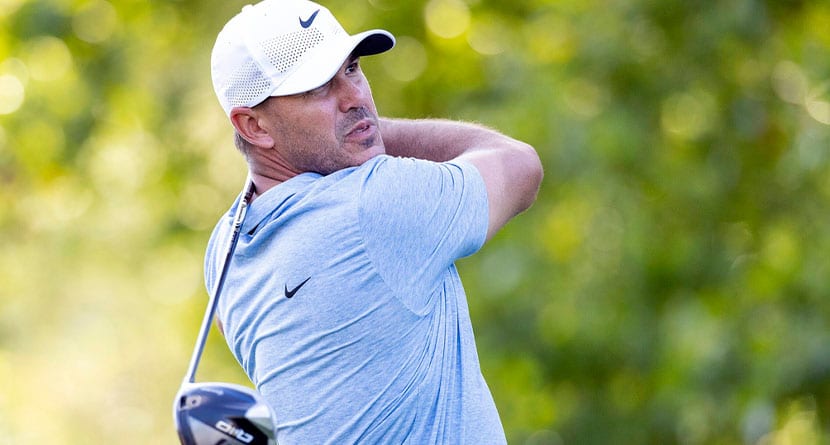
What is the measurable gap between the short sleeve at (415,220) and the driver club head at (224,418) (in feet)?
1.60

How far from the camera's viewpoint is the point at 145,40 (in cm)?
938

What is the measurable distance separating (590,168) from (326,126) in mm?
4661

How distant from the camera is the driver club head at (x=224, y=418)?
94.8 inches

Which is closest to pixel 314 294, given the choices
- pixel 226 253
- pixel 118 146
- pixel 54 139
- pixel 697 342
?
pixel 226 253

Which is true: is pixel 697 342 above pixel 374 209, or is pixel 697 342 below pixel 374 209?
below

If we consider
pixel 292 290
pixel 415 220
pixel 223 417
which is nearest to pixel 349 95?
pixel 415 220

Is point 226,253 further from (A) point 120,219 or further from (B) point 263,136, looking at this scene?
(A) point 120,219

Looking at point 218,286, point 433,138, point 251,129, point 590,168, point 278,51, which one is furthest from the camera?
point 590,168

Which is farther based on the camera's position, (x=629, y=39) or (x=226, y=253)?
(x=629, y=39)

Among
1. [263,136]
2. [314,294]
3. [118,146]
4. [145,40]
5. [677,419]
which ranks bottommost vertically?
[677,419]

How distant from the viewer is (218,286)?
2760 millimetres

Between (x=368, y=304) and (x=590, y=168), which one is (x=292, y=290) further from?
(x=590, y=168)

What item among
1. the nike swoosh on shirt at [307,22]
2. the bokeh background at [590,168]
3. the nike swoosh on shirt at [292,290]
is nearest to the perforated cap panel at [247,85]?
the nike swoosh on shirt at [307,22]

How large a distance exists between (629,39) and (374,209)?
521 cm
